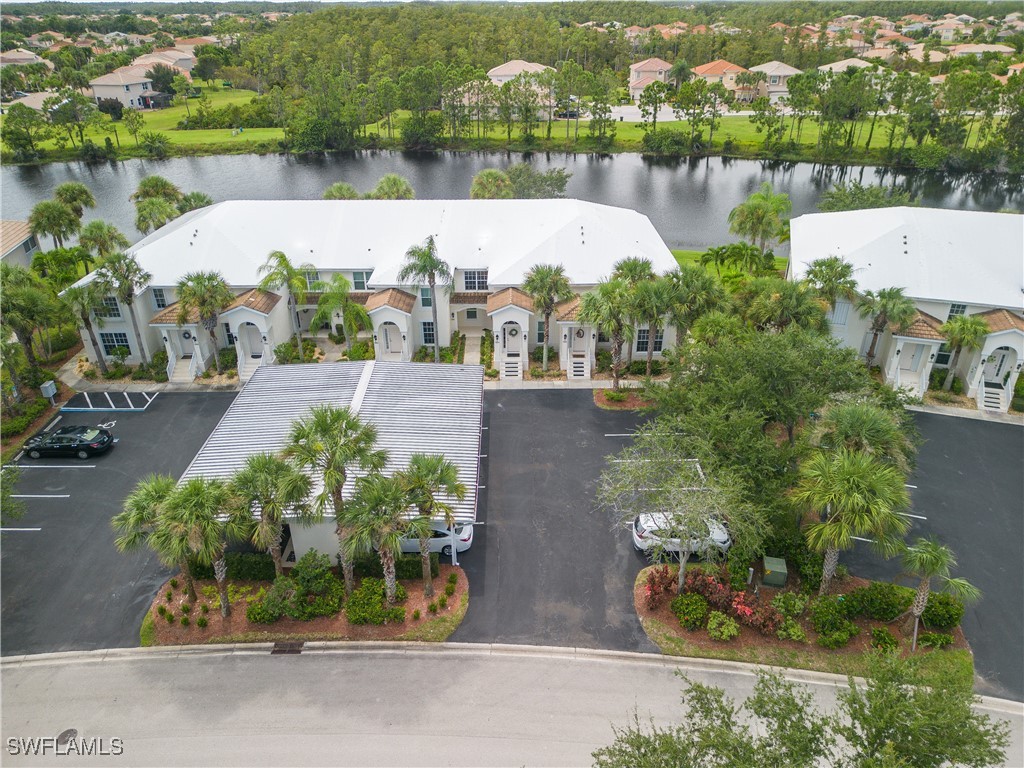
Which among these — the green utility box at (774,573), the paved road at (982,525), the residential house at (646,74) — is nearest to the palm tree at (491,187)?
the paved road at (982,525)

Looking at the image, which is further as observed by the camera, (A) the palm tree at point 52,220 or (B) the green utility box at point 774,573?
(A) the palm tree at point 52,220

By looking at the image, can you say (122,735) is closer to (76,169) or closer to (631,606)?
(631,606)

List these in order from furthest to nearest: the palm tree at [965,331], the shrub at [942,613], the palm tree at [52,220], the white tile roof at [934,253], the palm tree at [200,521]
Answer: the palm tree at [52,220], the white tile roof at [934,253], the palm tree at [965,331], the shrub at [942,613], the palm tree at [200,521]

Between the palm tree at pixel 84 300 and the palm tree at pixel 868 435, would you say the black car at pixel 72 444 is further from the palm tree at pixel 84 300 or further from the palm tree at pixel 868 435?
the palm tree at pixel 868 435

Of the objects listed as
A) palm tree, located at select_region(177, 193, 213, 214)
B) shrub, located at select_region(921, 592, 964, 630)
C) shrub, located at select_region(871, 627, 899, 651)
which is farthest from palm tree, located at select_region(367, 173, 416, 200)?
shrub, located at select_region(921, 592, 964, 630)

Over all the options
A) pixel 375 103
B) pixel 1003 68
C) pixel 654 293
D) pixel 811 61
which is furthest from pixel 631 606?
pixel 811 61

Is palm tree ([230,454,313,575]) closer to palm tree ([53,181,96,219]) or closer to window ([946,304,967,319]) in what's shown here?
window ([946,304,967,319])

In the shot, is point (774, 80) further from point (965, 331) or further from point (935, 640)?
point (935, 640)
